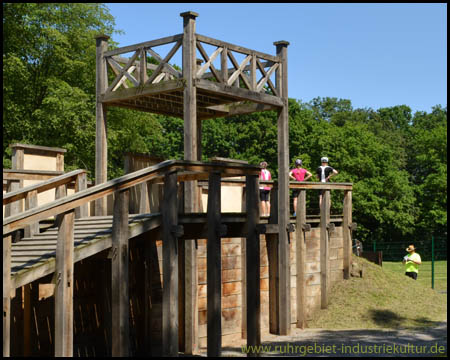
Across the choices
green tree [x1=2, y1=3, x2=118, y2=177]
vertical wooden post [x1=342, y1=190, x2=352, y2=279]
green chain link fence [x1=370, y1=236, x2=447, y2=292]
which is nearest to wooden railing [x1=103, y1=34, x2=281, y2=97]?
vertical wooden post [x1=342, y1=190, x2=352, y2=279]

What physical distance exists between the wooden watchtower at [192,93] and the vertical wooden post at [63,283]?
11.9ft

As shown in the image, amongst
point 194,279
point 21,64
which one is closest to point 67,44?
point 21,64

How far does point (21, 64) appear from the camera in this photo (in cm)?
2684

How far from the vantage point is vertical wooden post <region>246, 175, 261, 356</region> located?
11.2 m

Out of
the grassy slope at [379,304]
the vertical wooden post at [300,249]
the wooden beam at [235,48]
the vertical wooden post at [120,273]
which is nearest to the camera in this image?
the vertical wooden post at [120,273]

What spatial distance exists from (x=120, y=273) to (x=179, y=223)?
1399mm

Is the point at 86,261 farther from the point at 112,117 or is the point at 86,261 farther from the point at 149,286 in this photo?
the point at 112,117

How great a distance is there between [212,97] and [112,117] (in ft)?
52.2

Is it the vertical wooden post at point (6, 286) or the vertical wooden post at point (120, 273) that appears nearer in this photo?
the vertical wooden post at point (6, 286)

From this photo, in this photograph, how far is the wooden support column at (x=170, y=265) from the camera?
9867 millimetres

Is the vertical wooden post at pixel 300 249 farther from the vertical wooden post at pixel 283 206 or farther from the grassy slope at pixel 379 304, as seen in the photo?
the vertical wooden post at pixel 283 206

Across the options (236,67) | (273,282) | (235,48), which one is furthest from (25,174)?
(273,282)

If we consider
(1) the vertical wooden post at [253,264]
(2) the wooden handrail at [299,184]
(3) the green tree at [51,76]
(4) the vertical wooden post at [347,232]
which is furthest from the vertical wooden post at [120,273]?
(3) the green tree at [51,76]

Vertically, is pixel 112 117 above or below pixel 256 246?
above
